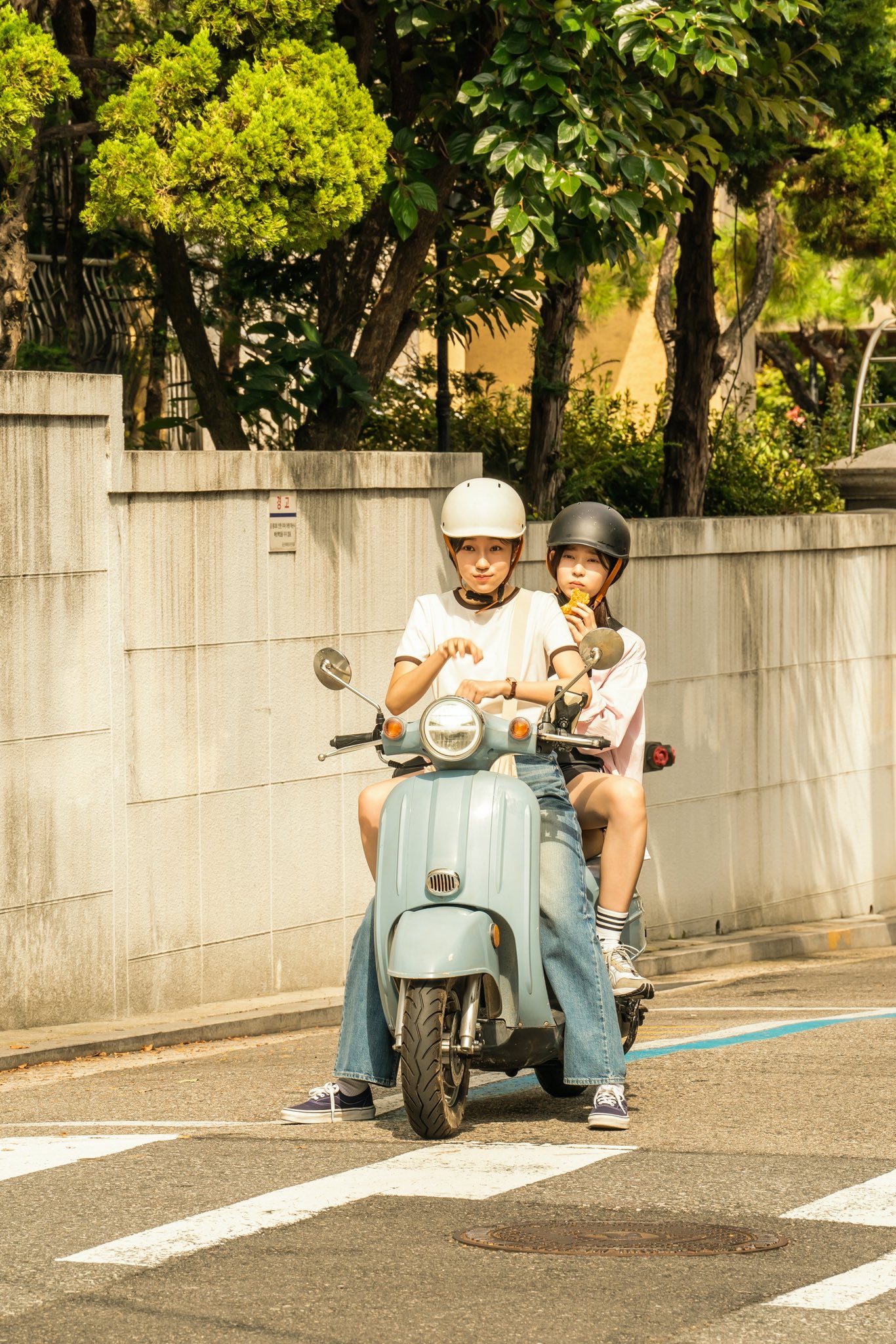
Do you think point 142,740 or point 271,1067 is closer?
point 271,1067

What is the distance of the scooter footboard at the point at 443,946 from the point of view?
18.6ft

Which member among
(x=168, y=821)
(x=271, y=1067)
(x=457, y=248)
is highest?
(x=457, y=248)

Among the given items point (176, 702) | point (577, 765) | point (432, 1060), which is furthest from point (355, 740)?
point (176, 702)

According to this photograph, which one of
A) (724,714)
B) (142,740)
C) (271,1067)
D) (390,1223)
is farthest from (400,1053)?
(724,714)

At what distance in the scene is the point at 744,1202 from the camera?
516 cm

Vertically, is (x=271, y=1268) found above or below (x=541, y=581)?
below

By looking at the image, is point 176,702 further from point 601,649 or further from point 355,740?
point 601,649

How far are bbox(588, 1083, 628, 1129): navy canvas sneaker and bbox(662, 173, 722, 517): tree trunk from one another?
29.9 ft

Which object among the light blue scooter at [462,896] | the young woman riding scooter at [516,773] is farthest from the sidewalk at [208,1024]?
the light blue scooter at [462,896]

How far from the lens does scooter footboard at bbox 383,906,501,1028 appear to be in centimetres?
567

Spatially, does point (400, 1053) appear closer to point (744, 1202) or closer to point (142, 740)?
point (744, 1202)

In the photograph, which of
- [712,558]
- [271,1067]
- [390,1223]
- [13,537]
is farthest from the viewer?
[712,558]

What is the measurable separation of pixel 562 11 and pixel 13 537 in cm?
353

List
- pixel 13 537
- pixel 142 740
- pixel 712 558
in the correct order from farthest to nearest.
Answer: pixel 712 558 < pixel 142 740 < pixel 13 537
